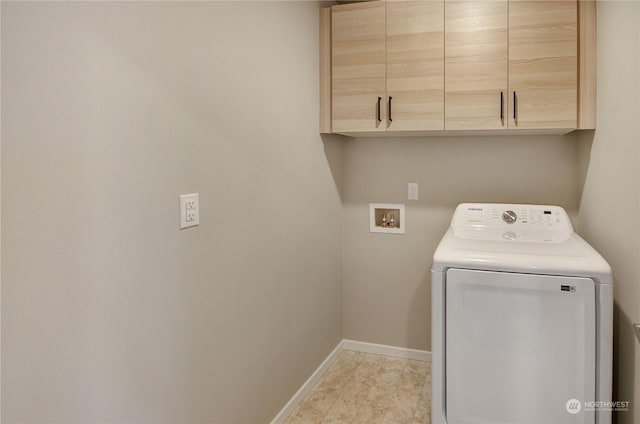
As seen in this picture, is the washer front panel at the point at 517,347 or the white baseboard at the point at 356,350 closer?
the washer front panel at the point at 517,347

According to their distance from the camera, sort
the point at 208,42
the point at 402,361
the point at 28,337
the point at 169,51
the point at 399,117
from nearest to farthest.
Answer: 1. the point at 28,337
2. the point at 169,51
3. the point at 208,42
4. the point at 399,117
5. the point at 402,361

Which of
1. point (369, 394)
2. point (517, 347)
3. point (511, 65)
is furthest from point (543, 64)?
point (369, 394)

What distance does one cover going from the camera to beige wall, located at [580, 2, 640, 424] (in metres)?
1.58

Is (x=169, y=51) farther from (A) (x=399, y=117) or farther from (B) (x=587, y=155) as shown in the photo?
(B) (x=587, y=155)

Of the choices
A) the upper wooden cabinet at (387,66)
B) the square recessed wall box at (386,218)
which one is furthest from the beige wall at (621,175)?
the square recessed wall box at (386,218)

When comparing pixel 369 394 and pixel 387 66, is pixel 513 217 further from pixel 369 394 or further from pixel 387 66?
pixel 369 394

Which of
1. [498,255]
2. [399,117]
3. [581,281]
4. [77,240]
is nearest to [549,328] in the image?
[581,281]

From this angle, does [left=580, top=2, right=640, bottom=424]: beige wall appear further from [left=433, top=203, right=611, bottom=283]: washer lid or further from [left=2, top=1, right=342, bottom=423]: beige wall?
[left=2, top=1, right=342, bottom=423]: beige wall

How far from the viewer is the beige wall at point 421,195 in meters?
2.54

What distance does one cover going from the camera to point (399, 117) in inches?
94.6

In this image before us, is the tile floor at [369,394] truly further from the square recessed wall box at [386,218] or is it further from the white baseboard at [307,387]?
the square recessed wall box at [386,218]

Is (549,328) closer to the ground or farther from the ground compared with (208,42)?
closer to the ground

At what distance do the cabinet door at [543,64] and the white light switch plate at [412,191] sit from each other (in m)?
0.73

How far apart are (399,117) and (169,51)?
1366 mm
